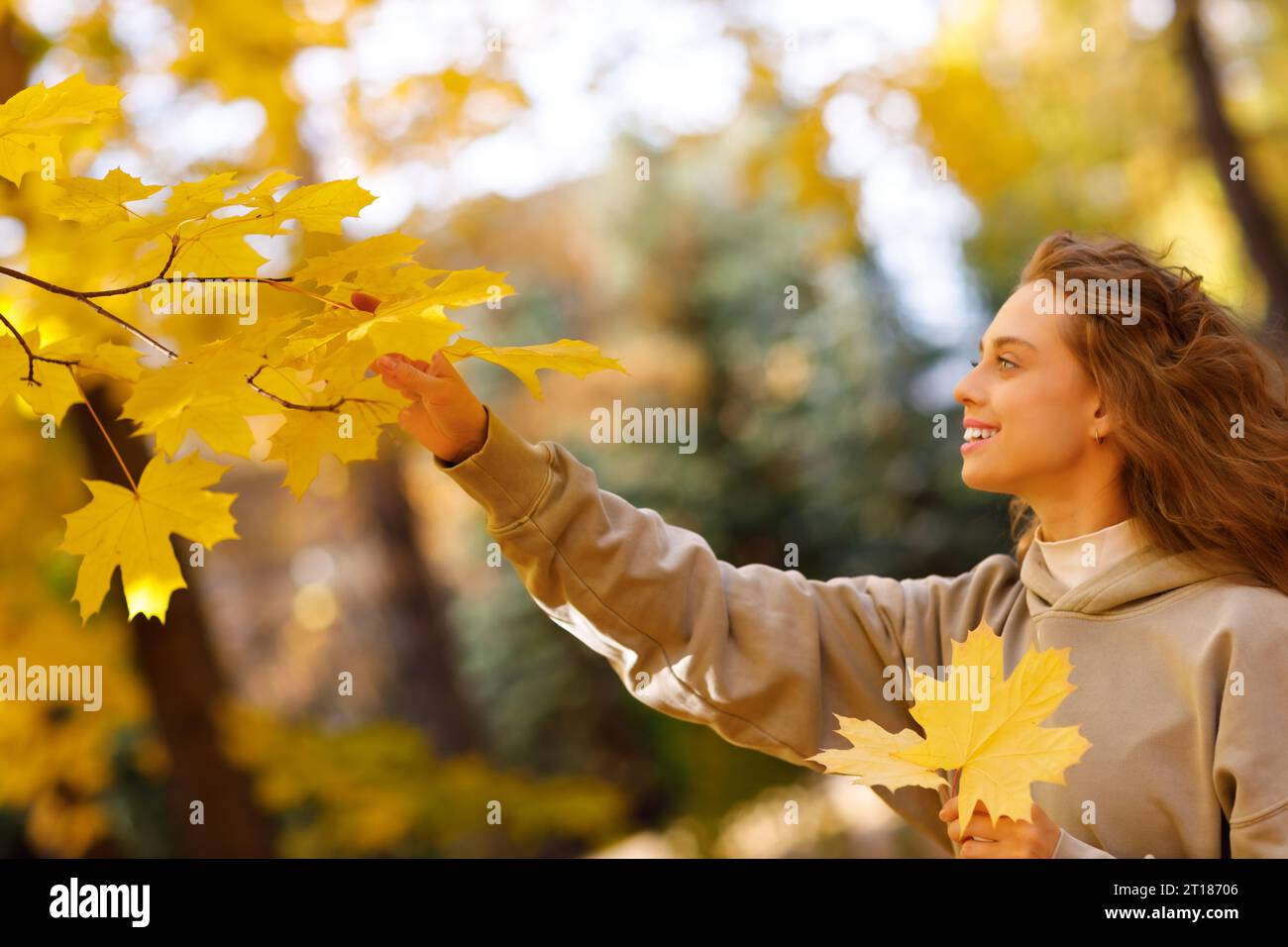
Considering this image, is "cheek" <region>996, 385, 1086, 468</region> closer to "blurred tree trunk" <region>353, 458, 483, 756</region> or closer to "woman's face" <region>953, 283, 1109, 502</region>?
"woman's face" <region>953, 283, 1109, 502</region>

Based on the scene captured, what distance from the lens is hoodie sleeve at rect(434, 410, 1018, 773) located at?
4.53ft

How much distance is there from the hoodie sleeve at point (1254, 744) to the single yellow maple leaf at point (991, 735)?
0.31 metres

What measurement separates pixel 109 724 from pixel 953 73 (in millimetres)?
3680

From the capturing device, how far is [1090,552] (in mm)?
1439

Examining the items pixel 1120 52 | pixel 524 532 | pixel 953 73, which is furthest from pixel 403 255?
pixel 1120 52

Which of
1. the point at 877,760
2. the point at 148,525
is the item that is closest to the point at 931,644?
the point at 877,760

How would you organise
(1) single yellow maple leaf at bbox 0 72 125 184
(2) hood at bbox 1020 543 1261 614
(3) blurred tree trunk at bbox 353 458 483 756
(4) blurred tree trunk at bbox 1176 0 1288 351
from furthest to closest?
(3) blurred tree trunk at bbox 353 458 483 756, (4) blurred tree trunk at bbox 1176 0 1288 351, (2) hood at bbox 1020 543 1261 614, (1) single yellow maple leaf at bbox 0 72 125 184

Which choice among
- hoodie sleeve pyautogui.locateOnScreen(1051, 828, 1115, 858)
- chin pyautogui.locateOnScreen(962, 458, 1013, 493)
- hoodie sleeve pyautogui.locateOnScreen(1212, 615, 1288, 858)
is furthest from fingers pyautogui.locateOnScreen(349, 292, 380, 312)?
hoodie sleeve pyautogui.locateOnScreen(1212, 615, 1288, 858)

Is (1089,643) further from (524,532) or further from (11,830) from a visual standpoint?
(11,830)

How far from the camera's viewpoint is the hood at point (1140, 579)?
136 centimetres

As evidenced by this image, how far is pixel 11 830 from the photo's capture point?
6.96 metres

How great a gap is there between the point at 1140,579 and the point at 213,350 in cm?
101

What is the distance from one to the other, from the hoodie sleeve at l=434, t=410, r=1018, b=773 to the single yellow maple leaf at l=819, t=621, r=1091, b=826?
0.33 metres

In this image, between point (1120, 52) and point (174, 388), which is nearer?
point (174, 388)
